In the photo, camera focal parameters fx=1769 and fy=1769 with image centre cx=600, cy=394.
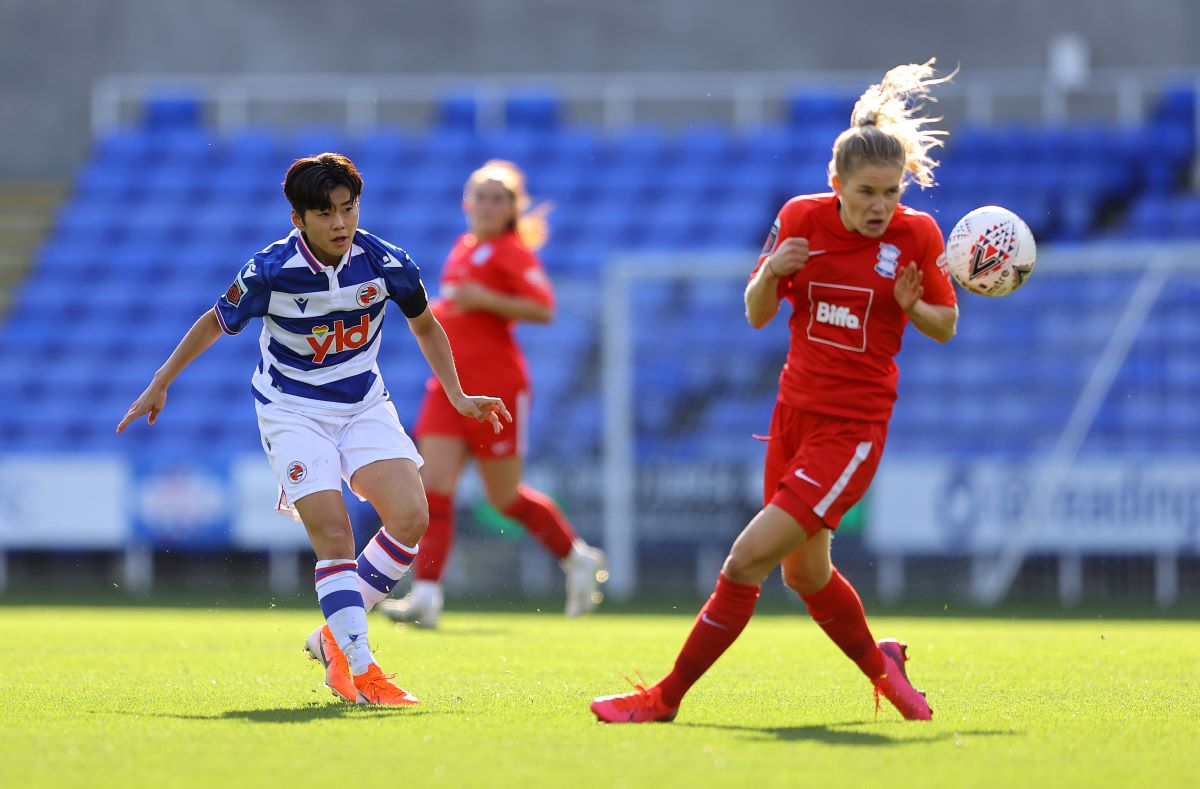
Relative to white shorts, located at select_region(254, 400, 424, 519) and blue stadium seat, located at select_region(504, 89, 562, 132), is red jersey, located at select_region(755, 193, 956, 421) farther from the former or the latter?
blue stadium seat, located at select_region(504, 89, 562, 132)

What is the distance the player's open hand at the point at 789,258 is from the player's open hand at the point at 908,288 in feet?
0.91

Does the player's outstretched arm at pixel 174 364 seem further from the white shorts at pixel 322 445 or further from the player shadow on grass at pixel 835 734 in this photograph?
the player shadow on grass at pixel 835 734

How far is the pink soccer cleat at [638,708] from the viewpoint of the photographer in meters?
5.01

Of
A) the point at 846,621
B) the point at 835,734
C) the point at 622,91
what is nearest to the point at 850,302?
the point at 846,621

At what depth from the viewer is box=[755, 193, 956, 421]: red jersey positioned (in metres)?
5.17

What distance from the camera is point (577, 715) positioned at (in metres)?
5.20

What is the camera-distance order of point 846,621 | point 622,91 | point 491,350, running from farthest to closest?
point 622,91 < point 491,350 < point 846,621

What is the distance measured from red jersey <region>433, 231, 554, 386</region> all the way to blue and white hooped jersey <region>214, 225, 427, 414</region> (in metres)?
3.28

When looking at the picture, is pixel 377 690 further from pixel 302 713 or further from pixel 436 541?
pixel 436 541

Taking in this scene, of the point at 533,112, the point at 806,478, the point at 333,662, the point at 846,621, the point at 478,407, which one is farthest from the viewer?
the point at 533,112

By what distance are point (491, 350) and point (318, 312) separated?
11.8 feet

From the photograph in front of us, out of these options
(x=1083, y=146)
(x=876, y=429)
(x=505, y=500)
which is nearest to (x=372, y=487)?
(x=876, y=429)

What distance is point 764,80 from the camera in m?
18.1

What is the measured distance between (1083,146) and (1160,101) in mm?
1008
